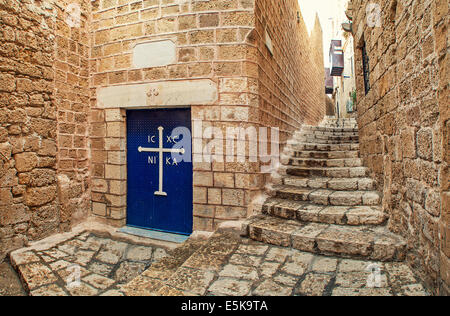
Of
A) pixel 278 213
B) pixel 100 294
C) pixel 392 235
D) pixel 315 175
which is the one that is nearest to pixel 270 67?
pixel 315 175

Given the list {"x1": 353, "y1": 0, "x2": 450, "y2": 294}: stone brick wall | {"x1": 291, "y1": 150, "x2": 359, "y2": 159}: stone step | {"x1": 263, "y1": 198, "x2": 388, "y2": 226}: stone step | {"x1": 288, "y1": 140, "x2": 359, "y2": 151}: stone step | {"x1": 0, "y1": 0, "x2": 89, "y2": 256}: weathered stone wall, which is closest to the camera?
{"x1": 353, "y1": 0, "x2": 450, "y2": 294}: stone brick wall

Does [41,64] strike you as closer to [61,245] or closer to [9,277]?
[61,245]

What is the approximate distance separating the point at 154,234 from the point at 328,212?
7.71ft

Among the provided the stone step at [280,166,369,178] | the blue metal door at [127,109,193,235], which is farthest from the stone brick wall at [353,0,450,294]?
the blue metal door at [127,109,193,235]

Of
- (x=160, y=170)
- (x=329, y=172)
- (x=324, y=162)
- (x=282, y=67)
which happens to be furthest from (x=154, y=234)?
(x=282, y=67)

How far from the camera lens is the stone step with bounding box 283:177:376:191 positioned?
12.3ft

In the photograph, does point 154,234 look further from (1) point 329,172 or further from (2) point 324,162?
(2) point 324,162

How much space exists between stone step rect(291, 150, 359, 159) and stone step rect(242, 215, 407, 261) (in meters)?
1.95

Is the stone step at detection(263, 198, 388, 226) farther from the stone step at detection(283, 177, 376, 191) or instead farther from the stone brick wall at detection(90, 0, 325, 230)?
the stone step at detection(283, 177, 376, 191)

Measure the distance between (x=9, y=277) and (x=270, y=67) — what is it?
14.2 ft

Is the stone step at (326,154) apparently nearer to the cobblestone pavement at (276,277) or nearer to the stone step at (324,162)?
the stone step at (324,162)

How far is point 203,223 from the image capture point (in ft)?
11.7

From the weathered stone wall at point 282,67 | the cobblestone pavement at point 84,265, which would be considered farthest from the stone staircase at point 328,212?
the cobblestone pavement at point 84,265
